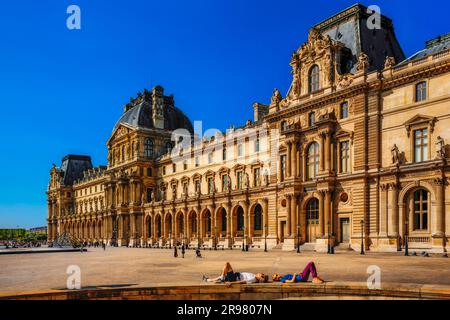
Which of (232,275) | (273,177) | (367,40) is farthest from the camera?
(273,177)

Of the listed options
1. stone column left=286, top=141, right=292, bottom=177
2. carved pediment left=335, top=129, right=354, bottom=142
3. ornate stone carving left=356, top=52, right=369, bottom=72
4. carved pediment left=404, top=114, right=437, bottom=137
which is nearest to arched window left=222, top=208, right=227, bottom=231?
stone column left=286, top=141, right=292, bottom=177

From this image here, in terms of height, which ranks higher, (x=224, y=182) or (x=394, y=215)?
(x=224, y=182)

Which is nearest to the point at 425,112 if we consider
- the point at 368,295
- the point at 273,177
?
the point at 273,177

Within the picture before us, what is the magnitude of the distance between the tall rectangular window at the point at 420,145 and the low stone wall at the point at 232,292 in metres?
27.9

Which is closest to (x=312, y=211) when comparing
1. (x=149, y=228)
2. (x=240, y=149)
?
(x=240, y=149)

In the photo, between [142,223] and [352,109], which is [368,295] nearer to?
[352,109]

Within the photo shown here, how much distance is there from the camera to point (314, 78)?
51812 mm

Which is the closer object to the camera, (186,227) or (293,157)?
(293,157)

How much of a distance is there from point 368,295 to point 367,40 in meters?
41.6

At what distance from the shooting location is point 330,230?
46.2m

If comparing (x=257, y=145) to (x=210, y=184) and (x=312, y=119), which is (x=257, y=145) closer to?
(x=312, y=119)

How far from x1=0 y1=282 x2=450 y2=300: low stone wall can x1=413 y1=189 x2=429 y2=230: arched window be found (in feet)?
88.5

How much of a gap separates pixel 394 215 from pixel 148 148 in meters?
59.9

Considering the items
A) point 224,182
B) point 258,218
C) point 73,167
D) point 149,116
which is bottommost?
point 258,218
